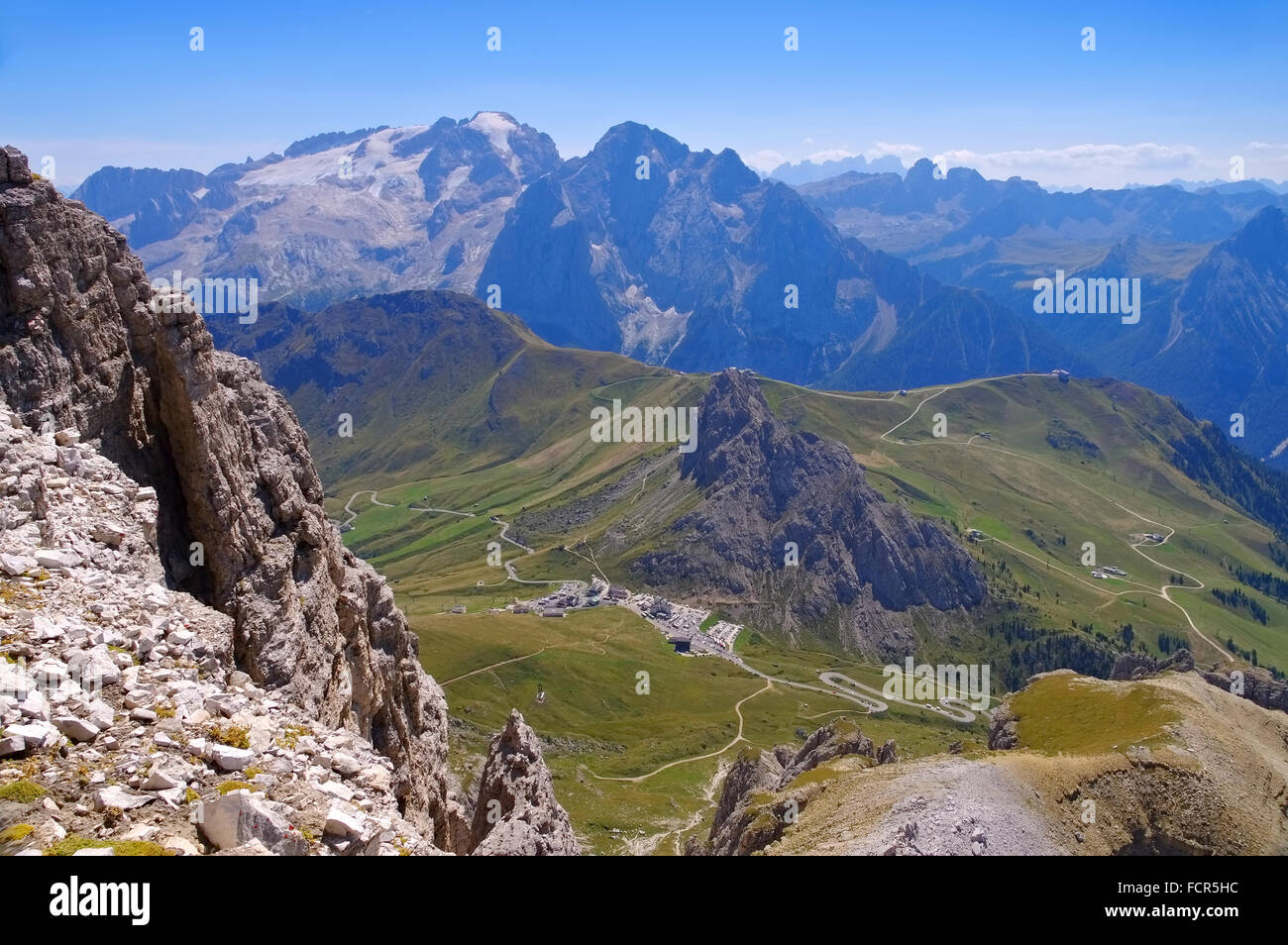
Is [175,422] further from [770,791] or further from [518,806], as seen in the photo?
[770,791]

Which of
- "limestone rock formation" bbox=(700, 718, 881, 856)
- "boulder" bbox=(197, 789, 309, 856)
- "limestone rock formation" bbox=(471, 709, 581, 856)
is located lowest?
"limestone rock formation" bbox=(700, 718, 881, 856)

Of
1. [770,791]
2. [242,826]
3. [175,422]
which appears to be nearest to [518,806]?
[175,422]

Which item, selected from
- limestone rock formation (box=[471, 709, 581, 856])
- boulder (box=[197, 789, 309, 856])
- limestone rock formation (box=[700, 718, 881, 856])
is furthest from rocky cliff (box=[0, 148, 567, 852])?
limestone rock formation (box=[700, 718, 881, 856])

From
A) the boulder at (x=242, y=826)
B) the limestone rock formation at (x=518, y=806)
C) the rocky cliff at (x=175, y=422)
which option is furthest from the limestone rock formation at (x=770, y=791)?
the boulder at (x=242, y=826)

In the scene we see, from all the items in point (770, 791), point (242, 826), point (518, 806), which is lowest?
point (770, 791)

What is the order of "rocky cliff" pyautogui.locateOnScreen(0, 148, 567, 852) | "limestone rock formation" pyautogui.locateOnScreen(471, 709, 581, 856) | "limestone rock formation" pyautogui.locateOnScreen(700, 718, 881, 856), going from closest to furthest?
1. "rocky cliff" pyautogui.locateOnScreen(0, 148, 567, 852)
2. "limestone rock formation" pyautogui.locateOnScreen(471, 709, 581, 856)
3. "limestone rock formation" pyautogui.locateOnScreen(700, 718, 881, 856)

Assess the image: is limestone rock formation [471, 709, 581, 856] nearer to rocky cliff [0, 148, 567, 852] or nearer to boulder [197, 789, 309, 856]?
rocky cliff [0, 148, 567, 852]
